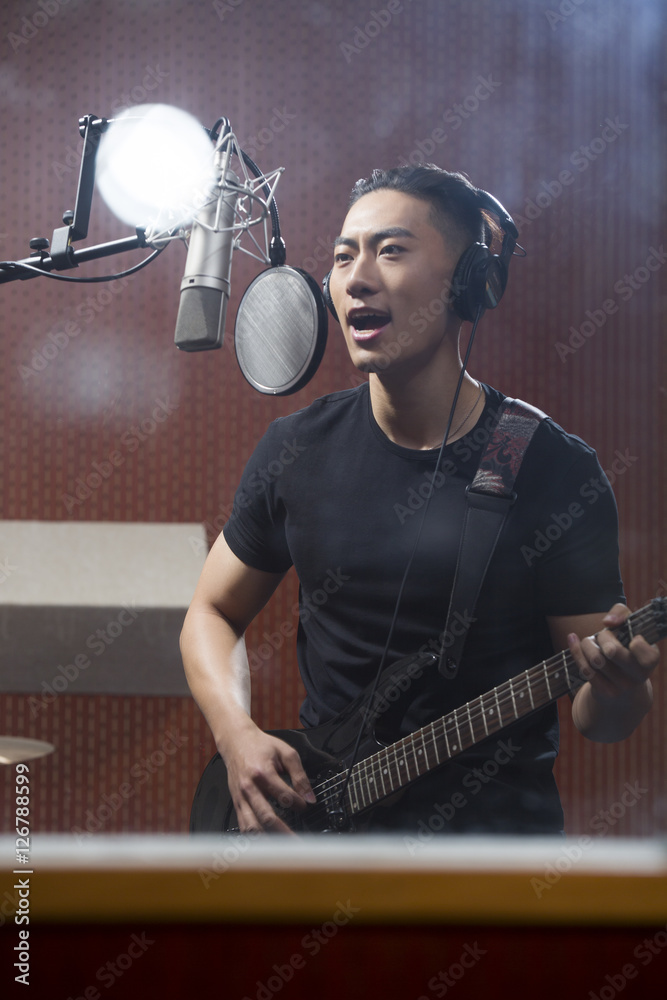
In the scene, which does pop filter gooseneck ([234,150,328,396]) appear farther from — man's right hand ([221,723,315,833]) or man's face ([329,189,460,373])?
man's right hand ([221,723,315,833])

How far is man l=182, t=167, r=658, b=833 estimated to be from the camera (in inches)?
A: 36.4

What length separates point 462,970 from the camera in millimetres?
745

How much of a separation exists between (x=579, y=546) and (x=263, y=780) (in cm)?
47

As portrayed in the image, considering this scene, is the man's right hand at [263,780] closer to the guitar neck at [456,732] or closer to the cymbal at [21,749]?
the guitar neck at [456,732]

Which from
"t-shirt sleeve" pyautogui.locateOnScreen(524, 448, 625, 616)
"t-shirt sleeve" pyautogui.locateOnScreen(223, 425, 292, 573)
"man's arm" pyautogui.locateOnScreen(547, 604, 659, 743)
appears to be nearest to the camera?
"man's arm" pyautogui.locateOnScreen(547, 604, 659, 743)

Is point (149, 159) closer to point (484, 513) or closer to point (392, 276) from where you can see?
point (392, 276)

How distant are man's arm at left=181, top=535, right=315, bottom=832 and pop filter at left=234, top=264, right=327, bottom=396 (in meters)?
0.23

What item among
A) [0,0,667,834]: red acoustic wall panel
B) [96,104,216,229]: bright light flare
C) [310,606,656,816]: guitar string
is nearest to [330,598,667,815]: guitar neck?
[310,606,656,816]: guitar string

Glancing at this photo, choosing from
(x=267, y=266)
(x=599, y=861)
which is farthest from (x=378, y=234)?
(x=599, y=861)

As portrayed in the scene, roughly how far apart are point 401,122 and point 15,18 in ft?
1.60

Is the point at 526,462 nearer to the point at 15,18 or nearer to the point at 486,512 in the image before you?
the point at 486,512

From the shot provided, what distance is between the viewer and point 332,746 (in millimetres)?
968

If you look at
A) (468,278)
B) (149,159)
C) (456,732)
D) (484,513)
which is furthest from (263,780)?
(149,159)

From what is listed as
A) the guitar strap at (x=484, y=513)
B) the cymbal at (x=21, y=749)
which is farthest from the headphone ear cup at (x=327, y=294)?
the cymbal at (x=21, y=749)
